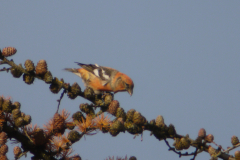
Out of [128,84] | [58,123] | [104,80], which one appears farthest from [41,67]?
[128,84]

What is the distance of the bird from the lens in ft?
17.2

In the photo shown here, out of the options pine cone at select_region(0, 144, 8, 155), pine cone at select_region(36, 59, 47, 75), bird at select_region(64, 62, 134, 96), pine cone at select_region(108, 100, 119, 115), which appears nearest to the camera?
pine cone at select_region(0, 144, 8, 155)

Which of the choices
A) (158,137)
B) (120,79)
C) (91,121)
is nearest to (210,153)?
(158,137)

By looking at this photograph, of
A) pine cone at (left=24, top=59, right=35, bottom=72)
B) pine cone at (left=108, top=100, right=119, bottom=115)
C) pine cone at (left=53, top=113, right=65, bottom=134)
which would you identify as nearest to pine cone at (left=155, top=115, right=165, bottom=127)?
pine cone at (left=108, top=100, right=119, bottom=115)

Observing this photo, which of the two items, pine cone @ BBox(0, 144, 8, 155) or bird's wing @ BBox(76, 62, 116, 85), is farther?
bird's wing @ BBox(76, 62, 116, 85)

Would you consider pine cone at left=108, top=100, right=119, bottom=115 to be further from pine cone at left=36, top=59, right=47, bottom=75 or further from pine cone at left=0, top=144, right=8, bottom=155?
pine cone at left=0, top=144, right=8, bottom=155

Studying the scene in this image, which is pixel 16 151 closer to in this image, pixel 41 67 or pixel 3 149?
pixel 3 149

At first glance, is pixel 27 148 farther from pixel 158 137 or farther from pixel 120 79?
pixel 120 79

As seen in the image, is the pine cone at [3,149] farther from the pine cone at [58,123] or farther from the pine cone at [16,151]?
the pine cone at [58,123]

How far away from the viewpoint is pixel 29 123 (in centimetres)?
249

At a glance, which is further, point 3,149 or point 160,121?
point 160,121

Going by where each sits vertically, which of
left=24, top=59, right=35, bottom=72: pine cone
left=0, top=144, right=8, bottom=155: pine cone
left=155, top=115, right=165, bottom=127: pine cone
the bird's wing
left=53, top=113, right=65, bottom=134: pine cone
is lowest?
left=0, top=144, right=8, bottom=155: pine cone

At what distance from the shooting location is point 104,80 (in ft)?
17.3

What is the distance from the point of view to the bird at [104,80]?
5.25 metres
